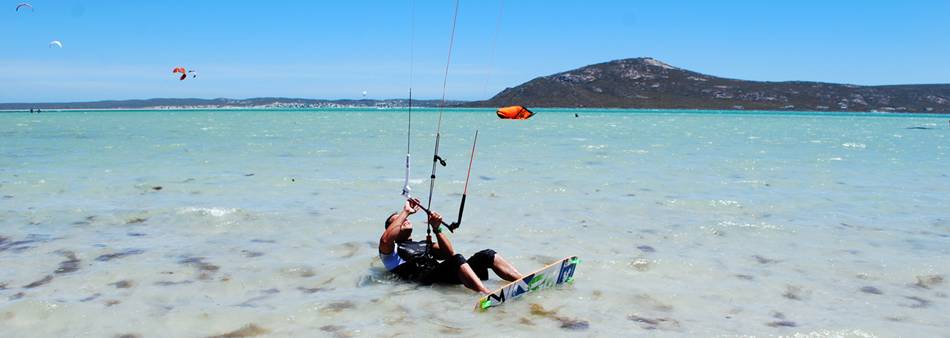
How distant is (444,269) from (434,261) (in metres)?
0.27

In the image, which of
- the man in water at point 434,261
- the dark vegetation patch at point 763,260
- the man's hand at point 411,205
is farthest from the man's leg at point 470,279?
the dark vegetation patch at point 763,260

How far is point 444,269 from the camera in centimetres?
855

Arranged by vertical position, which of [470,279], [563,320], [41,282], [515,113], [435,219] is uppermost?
[515,113]

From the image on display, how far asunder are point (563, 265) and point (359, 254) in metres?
3.34

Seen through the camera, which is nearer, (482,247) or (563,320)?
(563,320)

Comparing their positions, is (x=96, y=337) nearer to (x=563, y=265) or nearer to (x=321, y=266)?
(x=321, y=266)

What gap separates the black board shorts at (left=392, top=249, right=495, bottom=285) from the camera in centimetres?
851

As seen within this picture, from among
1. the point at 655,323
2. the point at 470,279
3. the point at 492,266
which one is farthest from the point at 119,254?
the point at 655,323

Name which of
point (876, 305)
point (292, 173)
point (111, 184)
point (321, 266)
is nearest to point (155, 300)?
point (321, 266)

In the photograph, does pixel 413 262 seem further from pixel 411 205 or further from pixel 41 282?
pixel 41 282

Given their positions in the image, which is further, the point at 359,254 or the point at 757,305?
the point at 359,254

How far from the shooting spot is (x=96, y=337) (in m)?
6.66

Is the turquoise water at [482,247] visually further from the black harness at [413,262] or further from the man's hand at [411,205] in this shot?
the man's hand at [411,205]

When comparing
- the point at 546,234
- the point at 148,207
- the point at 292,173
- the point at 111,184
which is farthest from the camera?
the point at 292,173
